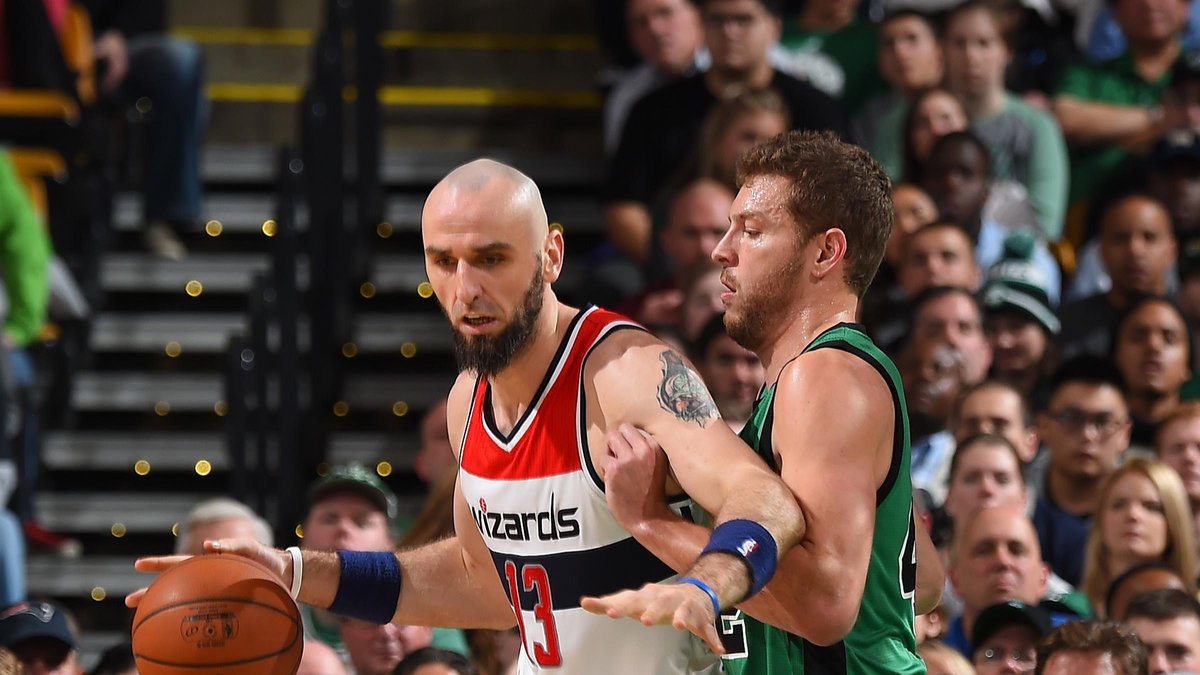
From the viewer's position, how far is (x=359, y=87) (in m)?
9.90

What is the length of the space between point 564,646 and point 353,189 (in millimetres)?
6012

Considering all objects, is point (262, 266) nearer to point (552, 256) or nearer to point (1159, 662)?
point (1159, 662)

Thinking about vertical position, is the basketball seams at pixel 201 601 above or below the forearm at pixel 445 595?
above

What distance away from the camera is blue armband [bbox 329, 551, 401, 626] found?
4395mm

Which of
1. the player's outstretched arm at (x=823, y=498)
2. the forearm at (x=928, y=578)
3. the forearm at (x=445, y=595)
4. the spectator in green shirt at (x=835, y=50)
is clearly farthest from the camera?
the spectator in green shirt at (x=835, y=50)

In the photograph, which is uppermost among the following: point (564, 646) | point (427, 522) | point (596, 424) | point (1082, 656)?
point (596, 424)

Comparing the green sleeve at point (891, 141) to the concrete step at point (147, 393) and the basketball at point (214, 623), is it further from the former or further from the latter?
the basketball at point (214, 623)

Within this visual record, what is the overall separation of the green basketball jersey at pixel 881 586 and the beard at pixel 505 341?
1.87 ft

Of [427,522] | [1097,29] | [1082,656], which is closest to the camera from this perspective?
[1082,656]

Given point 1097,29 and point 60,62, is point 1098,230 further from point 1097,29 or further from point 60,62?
point 60,62

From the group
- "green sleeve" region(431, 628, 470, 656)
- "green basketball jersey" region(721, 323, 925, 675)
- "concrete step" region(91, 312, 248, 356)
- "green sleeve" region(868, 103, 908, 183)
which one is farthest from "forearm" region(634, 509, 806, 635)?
"concrete step" region(91, 312, 248, 356)

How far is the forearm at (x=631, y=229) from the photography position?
353 inches

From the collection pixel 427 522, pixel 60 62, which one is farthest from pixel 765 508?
pixel 60 62

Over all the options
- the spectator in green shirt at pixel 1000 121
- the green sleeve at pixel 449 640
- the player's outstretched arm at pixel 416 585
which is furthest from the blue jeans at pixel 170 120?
the player's outstretched arm at pixel 416 585
